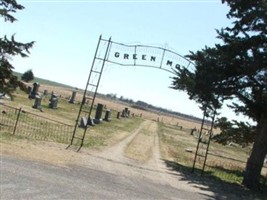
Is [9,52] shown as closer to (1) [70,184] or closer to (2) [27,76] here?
(1) [70,184]

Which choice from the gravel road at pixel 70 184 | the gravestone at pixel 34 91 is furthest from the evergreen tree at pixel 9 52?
the gravestone at pixel 34 91

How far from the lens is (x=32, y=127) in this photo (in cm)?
2841

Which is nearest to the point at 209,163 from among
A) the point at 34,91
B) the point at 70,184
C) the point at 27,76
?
the point at 70,184

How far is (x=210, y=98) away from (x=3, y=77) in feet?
39.2

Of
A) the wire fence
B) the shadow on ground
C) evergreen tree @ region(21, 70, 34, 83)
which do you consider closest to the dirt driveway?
the shadow on ground

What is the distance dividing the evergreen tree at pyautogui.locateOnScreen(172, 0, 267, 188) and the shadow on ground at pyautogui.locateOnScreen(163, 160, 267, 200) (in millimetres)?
1549

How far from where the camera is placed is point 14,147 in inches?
769

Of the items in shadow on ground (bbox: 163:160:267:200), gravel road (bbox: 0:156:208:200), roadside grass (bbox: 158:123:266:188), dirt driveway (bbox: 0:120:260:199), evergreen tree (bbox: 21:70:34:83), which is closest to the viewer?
gravel road (bbox: 0:156:208:200)

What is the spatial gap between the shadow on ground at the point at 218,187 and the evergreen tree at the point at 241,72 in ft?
5.08

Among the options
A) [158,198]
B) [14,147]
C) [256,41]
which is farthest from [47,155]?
[256,41]

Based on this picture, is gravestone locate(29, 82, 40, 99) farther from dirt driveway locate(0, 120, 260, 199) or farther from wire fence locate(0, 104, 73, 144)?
dirt driveway locate(0, 120, 260, 199)

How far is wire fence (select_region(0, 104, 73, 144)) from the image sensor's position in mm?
24797

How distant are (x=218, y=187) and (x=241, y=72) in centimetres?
617

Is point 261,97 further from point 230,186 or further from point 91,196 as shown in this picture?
point 91,196
